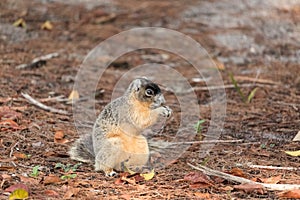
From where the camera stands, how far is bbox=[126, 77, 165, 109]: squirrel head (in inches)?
159

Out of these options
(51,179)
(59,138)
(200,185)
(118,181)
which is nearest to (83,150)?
(59,138)

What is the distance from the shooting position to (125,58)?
731 centimetres

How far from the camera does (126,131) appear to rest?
4.13 metres

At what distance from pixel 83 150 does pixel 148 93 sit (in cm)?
67

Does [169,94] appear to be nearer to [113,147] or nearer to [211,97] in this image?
[211,97]

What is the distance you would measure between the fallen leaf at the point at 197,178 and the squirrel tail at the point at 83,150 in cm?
86

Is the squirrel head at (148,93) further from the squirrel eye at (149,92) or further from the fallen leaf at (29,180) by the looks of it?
the fallen leaf at (29,180)

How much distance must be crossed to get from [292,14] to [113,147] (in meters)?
5.45

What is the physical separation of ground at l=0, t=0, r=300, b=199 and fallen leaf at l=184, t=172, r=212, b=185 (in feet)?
0.05

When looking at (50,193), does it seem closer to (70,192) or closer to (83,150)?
(70,192)

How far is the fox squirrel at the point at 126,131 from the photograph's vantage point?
159 inches

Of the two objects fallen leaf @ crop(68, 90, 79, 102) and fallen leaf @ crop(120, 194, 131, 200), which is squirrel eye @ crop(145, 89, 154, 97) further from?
fallen leaf @ crop(68, 90, 79, 102)

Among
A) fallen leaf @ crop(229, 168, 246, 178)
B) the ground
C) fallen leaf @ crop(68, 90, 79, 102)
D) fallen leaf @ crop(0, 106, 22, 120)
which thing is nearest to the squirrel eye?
the ground

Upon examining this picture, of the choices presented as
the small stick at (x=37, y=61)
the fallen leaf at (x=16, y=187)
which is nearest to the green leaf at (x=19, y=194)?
the fallen leaf at (x=16, y=187)
